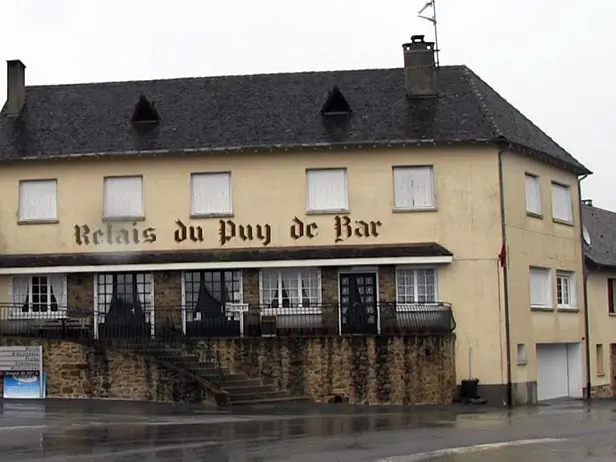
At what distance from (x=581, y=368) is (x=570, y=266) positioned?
3.35 metres

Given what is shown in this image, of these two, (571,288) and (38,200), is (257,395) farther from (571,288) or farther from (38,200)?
(571,288)

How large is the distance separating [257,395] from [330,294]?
481 centimetres

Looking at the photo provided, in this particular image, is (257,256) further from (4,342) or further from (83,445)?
(83,445)

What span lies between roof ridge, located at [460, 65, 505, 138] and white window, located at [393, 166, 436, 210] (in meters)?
2.22

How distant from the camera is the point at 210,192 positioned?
33438mm

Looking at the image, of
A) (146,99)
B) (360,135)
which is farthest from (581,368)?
Answer: (146,99)

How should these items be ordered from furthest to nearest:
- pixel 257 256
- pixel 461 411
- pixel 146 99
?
pixel 146 99, pixel 257 256, pixel 461 411

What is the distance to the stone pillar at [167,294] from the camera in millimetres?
32656

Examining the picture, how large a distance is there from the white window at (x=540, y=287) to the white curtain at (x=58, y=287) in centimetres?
1412

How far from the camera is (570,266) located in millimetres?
36406

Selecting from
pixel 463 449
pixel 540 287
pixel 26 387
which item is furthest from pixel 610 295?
pixel 463 449

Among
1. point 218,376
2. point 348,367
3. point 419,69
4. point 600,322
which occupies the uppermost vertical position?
point 419,69

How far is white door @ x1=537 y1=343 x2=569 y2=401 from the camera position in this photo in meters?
34.8

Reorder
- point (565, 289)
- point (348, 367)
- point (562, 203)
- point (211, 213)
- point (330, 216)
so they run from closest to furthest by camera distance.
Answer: point (348, 367) → point (330, 216) → point (211, 213) → point (565, 289) → point (562, 203)
